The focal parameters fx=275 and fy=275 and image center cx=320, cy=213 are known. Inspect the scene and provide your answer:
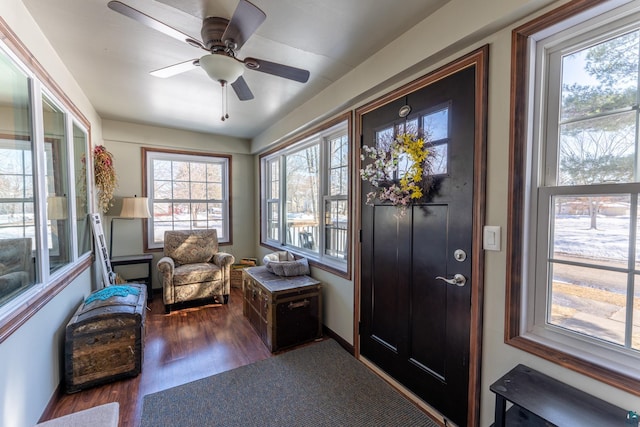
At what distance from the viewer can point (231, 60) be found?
159cm

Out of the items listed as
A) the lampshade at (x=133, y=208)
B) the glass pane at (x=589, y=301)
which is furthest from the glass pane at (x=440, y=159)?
the lampshade at (x=133, y=208)

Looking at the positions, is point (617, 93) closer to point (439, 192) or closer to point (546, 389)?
point (439, 192)

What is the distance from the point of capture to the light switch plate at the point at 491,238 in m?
1.45

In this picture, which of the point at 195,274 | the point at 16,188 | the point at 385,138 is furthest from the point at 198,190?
the point at 385,138

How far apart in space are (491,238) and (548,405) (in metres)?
0.73

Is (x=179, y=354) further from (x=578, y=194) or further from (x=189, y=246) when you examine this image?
(x=578, y=194)

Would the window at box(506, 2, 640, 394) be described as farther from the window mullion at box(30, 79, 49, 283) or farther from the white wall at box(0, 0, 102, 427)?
the window mullion at box(30, 79, 49, 283)

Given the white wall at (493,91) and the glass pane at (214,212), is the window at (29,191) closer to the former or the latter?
the white wall at (493,91)

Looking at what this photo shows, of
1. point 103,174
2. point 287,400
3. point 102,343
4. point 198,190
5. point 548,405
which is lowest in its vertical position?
point 287,400

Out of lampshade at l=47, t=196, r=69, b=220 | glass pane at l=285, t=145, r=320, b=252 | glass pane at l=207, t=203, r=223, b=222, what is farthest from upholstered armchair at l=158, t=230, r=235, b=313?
lampshade at l=47, t=196, r=69, b=220

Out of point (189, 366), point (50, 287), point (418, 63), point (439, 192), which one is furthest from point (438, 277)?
point (50, 287)

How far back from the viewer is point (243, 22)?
1.35 m

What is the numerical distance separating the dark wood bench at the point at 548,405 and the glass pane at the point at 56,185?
9.06 ft

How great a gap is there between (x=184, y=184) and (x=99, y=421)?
12.6ft
